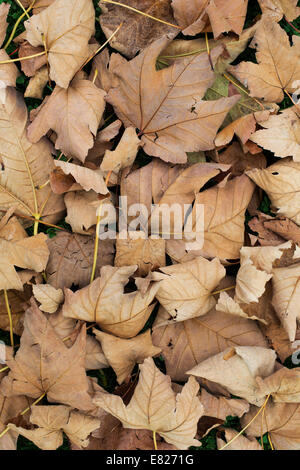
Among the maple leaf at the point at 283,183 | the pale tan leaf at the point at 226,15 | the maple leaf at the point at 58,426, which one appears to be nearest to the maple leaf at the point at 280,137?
the maple leaf at the point at 283,183

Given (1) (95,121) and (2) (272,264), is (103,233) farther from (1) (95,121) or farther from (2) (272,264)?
(2) (272,264)

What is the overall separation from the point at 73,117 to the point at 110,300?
15.6 inches

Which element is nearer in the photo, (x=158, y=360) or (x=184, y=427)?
(x=184, y=427)

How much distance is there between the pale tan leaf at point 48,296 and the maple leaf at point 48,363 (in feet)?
0.06

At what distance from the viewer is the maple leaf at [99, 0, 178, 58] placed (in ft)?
3.73

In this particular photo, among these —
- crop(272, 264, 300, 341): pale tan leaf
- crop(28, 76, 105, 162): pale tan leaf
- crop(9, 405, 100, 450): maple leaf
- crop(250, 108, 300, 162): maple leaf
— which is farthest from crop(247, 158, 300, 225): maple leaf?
crop(9, 405, 100, 450): maple leaf

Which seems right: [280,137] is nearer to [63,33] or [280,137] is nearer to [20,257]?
[63,33]

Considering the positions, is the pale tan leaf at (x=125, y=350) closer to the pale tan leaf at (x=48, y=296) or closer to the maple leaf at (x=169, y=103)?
the pale tan leaf at (x=48, y=296)

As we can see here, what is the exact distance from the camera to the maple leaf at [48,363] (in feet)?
3.49

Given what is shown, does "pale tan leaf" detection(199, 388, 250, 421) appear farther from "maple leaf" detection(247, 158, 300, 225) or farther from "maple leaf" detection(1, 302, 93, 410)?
"maple leaf" detection(247, 158, 300, 225)

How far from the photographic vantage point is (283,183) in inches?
44.6

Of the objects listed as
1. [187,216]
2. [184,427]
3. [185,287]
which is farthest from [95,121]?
[184,427]

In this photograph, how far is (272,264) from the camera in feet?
3.65

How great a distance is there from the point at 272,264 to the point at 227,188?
0.64ft
